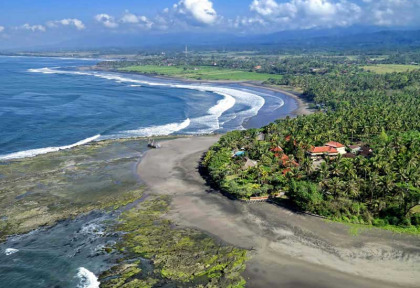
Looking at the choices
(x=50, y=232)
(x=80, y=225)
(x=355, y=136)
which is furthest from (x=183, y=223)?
(x=355, y=136)

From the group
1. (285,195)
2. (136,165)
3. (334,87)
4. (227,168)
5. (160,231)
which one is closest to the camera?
(160,231)

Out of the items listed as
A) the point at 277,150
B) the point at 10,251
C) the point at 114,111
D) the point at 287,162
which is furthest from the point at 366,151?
the point at 114,111

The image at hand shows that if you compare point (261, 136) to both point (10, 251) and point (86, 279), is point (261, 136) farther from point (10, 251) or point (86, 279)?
point (10, 251)

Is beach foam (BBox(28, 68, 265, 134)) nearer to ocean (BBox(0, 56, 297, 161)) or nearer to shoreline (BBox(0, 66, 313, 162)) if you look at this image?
ocean (BBox(0, 56, 297, 161))

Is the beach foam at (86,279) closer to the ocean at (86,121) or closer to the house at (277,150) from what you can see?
the ocean at (86,121)

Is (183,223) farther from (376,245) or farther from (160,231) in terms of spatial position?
(376,245)

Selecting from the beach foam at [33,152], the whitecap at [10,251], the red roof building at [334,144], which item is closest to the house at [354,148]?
the red roof building at [334,144]
